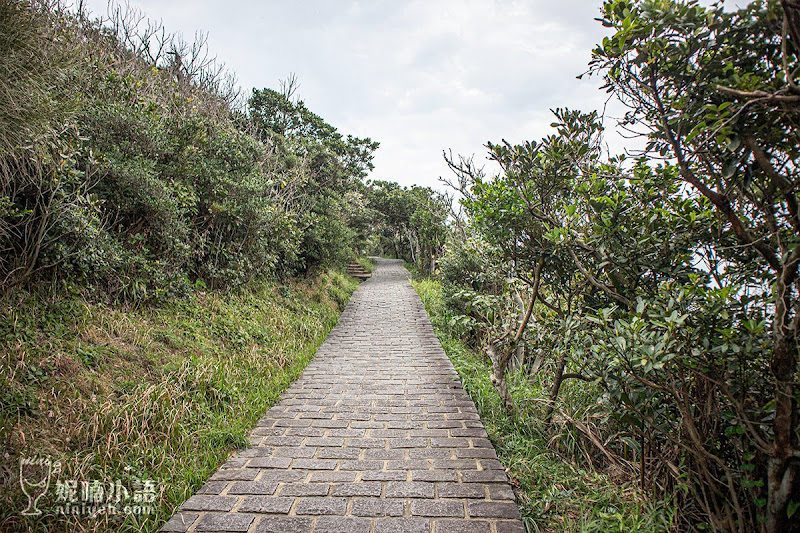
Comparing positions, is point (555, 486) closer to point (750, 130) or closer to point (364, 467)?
point (364, 467)

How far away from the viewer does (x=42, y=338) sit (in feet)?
12.0

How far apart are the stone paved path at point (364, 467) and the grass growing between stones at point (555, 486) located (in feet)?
0.50

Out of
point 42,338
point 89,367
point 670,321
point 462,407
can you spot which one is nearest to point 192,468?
point 89,367

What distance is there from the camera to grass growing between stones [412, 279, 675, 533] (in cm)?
234

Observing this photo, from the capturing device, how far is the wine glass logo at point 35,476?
2398 mm

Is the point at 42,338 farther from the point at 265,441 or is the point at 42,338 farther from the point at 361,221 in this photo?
the point at 361,221

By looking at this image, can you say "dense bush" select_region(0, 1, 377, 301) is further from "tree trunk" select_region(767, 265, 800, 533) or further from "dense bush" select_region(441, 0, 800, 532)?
"tree trunk" select_region(767, 265, 800, 533)

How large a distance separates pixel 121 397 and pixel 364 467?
7.55 ft

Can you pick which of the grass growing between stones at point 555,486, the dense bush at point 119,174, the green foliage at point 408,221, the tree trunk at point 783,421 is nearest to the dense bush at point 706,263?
the tree trunk at point 783,421

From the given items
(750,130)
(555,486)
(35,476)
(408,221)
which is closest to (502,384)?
(555,486)

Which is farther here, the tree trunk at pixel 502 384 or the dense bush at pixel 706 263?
the tree trunk at pixel 502 384

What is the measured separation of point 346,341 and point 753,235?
21.8 ft

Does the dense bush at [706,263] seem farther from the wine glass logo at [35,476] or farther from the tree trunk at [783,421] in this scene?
the wine glass logo at [35,476]

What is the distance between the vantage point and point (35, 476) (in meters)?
2.54
